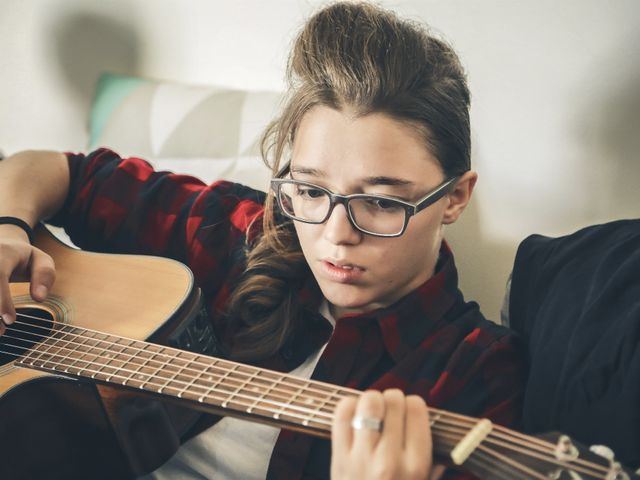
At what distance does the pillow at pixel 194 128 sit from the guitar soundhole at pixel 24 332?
0.51 m

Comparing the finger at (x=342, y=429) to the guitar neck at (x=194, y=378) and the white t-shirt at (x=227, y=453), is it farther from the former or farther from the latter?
the white t-shirt at (x=227, y=453)

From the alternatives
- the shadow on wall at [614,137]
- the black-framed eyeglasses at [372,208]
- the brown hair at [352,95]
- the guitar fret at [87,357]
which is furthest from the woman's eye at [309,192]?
the shadow on wall at [614,137]

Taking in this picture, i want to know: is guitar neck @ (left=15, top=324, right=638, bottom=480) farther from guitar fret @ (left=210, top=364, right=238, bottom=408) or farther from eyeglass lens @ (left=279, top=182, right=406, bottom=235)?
eyeglass lens @ (left=279, top=182, right=406, bottom=235)

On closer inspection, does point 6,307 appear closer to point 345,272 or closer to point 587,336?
point 345,272

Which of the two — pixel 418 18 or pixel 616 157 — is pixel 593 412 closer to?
pixel 616 157

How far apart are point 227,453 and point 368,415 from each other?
0.43 metres

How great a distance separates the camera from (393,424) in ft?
1.80

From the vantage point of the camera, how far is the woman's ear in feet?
2.94

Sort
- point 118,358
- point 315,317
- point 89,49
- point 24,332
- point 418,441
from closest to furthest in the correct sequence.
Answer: point 418,441
point 118,358
point 24,332
point 315,317
point 89,49

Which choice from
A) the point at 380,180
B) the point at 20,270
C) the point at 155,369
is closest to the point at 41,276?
the point at 20,270

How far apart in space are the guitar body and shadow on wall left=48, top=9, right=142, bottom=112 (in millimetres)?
1021

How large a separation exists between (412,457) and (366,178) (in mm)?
A: 373

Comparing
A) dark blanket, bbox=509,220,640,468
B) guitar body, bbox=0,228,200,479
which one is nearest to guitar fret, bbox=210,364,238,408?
guitar body, bbox=0,228,200,479

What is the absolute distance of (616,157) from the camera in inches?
39.9
